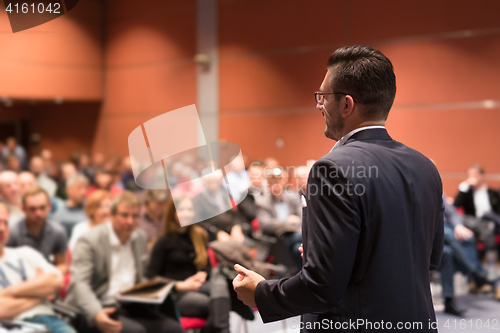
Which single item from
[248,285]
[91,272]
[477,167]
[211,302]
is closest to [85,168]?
[91,272]

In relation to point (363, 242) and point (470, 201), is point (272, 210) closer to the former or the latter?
point (470, 201)

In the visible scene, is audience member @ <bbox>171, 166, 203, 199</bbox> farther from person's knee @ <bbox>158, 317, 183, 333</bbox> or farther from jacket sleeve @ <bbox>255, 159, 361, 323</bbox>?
person's knee @ <bbox>158, 317, 183, 333</bbox>

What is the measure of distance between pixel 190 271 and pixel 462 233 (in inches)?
107

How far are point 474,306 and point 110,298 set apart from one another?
10.8 feet

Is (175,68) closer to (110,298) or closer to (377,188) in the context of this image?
(110,298)

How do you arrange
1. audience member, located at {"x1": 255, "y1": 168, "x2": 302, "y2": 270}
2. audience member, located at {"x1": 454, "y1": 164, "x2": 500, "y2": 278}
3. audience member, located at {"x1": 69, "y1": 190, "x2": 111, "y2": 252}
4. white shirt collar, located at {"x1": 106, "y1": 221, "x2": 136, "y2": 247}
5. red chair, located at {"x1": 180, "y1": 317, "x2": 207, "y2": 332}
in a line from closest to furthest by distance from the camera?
red chair, located at {"x1": 180, "y1": 317, "x2": 207, "y2": 332}, white shirt collar, located at {"x1": 106, "y1": 221, "x2": 136, "y2": 247}, audience member, located at {"x1": 69, "y1": 190, "x2": 111, "y2": 252}, audience member, located at {"x1": 255, "y1": 168, "x2": 302, "y2": 270}, audience member, located at {"x1": 454, "y1": 164, "x2": 500, "y2": 278}

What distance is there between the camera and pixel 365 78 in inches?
41.0

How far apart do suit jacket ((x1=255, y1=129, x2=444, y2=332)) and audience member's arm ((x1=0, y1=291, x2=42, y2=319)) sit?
1.95 meters

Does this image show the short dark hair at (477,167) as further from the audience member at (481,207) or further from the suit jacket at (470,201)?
the suit jacket at (470,201)

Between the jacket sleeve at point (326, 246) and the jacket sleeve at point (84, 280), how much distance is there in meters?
2.04

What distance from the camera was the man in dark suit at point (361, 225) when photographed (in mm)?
951

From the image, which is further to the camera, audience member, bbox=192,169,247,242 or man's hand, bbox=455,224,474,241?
man's hand, bbox=455,224,474,241

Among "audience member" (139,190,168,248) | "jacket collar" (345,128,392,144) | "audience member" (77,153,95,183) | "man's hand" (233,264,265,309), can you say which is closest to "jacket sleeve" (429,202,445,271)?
"jacket collar" (345,128,392,144)

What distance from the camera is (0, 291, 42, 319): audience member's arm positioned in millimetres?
2395
